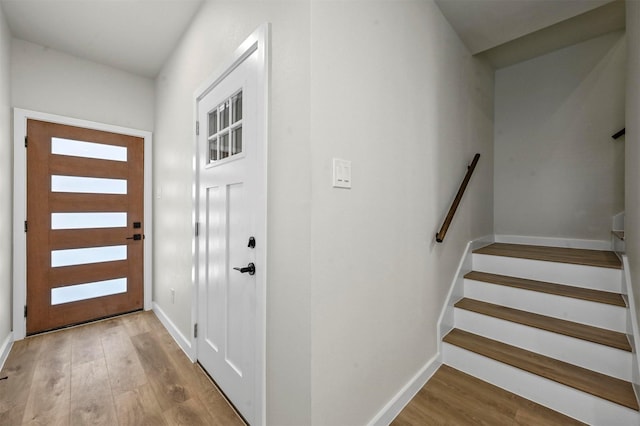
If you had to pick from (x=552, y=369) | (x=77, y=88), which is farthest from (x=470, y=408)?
(x=77, y=88)

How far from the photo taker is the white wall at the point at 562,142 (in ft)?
8.70

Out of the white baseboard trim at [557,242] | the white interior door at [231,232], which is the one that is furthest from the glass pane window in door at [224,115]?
the white baseboard trim at [557,242]

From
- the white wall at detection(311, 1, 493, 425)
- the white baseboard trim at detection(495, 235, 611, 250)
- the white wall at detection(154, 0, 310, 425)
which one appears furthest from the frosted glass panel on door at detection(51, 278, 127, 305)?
the white baseboard trim at detection(495, 235, 611, 250)

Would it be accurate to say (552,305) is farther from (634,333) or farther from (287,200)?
(287,200)

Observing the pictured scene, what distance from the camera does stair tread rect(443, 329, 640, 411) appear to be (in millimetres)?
1410

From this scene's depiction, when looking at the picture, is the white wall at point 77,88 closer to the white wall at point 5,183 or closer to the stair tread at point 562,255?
the white wall at point 5,183

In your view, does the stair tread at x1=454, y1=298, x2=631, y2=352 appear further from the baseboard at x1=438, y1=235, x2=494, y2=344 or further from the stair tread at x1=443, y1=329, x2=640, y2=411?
the stair tread at x1=443, y1=329, x2=640, y2=411

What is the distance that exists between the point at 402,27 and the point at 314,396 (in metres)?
1.99

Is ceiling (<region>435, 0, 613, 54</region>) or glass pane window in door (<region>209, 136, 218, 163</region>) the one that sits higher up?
ceiling (<region>435, 0, 613, 54</region>)

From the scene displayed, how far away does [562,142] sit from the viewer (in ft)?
9.59

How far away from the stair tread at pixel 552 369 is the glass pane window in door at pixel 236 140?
1999 millimetres

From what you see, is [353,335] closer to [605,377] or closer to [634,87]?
[605,377]

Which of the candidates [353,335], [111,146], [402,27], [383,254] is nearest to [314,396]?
[353,335]

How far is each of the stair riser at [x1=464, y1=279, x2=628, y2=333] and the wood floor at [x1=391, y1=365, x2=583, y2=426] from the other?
681 millimetres
